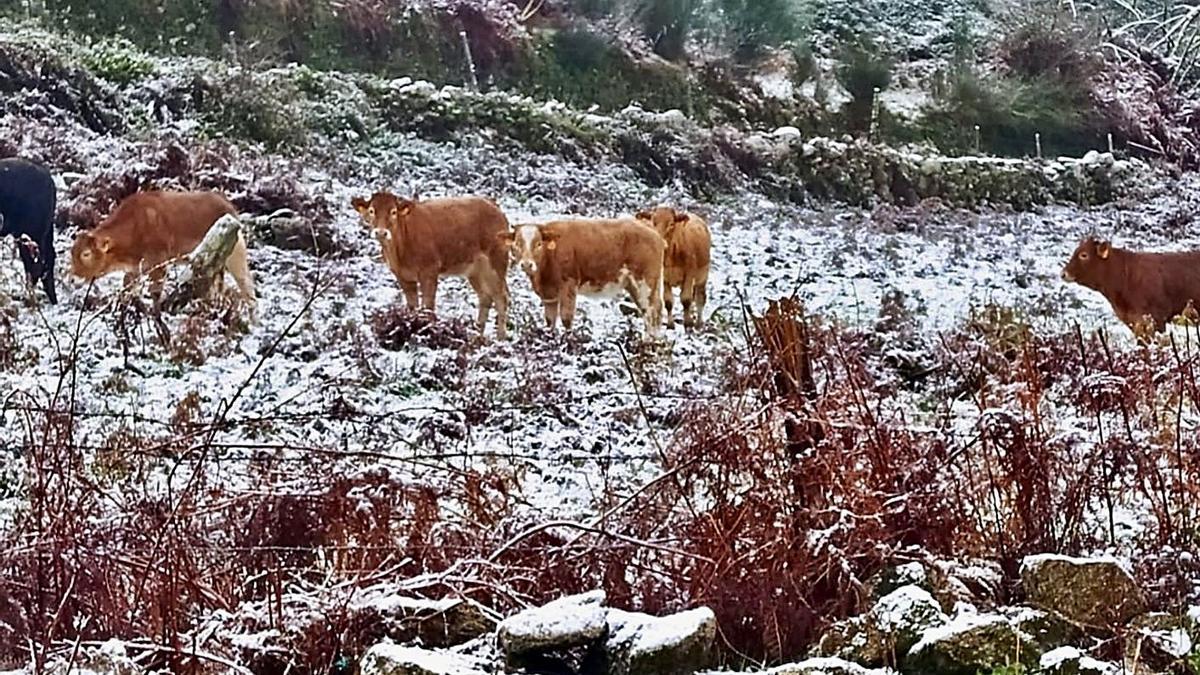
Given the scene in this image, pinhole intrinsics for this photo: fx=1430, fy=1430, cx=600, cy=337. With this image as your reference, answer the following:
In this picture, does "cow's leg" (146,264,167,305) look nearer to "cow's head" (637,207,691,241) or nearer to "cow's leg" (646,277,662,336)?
"cow's leg" (646,277,662,336)

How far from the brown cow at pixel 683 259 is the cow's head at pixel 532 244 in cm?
141

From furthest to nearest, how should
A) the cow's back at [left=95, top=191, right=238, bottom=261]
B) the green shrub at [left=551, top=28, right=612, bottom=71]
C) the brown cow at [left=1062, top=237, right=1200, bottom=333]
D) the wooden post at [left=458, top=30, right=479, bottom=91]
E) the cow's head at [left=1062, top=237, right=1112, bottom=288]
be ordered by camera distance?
the green shrub at [left=551, top=28, right=612, bottom=71]
the wooden post at [left=458, top=30, right=479, bottom=91]
the cow's head at [left=1062, top=237, right=1112, bottom=288]
the brown cow at [left=1062, top=237, right=1200, bottom=333]
the cow's back at [left=95, top=191, right=238, bottom=261]

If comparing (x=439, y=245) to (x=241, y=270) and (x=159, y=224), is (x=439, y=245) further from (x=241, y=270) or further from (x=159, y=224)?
(x=159, y=224)

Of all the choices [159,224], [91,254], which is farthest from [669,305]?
[91,254]

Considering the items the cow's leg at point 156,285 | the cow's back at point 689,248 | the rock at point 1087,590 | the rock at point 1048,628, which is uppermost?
the cow's back at point 689,248

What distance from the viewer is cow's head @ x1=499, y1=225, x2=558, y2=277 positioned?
406 inches

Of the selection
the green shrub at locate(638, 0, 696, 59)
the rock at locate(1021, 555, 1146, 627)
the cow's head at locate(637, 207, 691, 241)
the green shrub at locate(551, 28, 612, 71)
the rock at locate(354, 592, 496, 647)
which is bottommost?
the rock at locate(354, 592, 496, 647)

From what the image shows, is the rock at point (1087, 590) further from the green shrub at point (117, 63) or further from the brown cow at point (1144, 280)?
the green shrub at point (117, 63)

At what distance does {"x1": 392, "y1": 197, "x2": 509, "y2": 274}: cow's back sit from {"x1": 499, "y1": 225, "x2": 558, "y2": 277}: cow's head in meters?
0.35

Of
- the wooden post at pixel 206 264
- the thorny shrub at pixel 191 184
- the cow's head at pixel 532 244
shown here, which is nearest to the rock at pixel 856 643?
the cow's head at pixel 532 244

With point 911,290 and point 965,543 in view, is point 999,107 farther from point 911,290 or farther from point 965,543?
point 965,543

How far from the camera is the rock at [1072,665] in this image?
429 centimetres

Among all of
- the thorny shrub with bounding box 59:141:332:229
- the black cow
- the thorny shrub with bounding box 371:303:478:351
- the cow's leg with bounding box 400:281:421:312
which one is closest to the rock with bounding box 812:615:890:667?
the thorny shrub with bounding box 371:303:478:351

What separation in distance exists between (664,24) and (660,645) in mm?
23500
